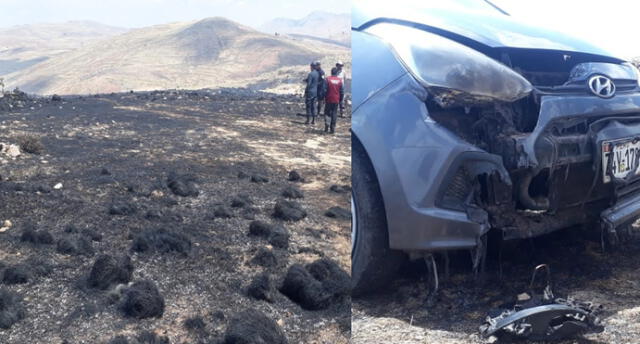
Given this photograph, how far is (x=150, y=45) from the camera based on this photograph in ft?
215

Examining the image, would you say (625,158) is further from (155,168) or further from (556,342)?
(155,168)

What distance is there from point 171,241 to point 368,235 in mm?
4467

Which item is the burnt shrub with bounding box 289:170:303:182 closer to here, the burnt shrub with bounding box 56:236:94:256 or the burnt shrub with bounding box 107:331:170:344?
the burnt shrub with bounding box 56:236:94:256

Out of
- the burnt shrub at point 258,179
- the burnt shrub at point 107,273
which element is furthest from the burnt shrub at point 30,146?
the burnt shrub at point 107,273

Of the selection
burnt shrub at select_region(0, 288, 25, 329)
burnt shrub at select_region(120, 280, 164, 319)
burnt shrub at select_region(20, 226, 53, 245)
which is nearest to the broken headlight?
burnt shrub at select_region(120, 280, 164, 319)

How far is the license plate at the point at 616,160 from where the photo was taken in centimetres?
125

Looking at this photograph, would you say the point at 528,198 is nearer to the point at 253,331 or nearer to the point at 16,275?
the point at 253,331

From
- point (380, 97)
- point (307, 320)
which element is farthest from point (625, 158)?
point (307, 320)

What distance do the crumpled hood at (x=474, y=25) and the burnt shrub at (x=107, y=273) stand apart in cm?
387

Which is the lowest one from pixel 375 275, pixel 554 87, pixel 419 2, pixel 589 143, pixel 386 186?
pixel 375 275

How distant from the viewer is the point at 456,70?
122 centimetres

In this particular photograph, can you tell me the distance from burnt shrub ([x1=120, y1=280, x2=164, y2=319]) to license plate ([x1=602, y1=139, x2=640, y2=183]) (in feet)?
11.5

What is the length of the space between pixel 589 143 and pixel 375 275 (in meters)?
0.54

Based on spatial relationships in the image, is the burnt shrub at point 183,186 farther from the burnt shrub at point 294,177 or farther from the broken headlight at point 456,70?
the broken headlight at point 456,70
